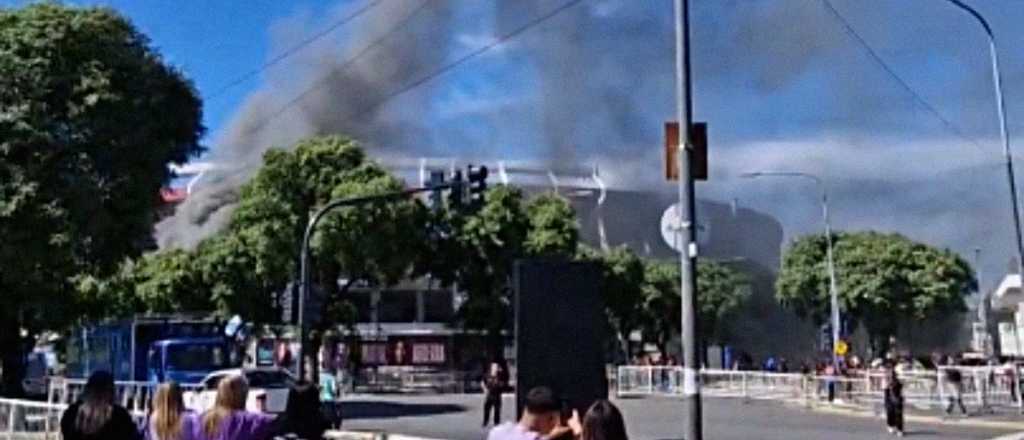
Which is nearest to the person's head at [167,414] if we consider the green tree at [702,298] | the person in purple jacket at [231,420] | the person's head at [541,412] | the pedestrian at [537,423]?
the person in purple jacket at [231,420]

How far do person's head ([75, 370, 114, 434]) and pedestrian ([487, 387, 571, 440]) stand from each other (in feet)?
7.11

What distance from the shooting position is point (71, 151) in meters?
31.1

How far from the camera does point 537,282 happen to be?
8.32m

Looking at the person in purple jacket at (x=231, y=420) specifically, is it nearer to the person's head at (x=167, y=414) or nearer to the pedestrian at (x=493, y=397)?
the person's head at (x=167, y=414)

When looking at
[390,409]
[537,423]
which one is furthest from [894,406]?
[537,423]

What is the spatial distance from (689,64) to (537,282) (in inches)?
230

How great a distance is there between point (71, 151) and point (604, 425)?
1099 inches

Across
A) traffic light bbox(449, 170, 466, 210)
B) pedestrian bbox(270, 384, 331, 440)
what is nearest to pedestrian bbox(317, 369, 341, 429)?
traffic light bbox(449, 170, 466, 210)

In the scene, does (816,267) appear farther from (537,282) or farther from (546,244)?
(537,282)

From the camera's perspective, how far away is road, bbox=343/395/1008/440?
26500 millimetres

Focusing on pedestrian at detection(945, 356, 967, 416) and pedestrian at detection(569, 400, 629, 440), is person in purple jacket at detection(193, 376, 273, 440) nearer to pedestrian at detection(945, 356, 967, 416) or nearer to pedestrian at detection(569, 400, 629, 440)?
pedestrian at detection(569, 400, 629, 440)

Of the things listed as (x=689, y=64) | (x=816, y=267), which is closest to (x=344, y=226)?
(x=689, y=64)

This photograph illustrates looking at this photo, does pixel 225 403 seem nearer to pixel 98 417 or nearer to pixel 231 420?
pixel 231 420

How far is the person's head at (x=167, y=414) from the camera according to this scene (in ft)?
22.4
